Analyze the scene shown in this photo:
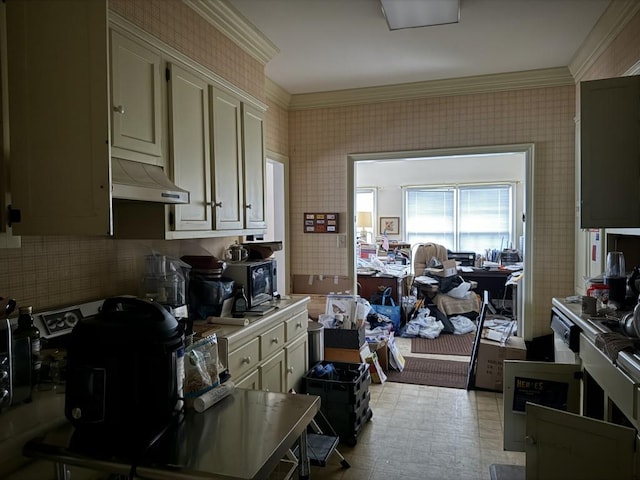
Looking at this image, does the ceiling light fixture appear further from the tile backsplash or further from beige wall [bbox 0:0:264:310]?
the tile backsplash

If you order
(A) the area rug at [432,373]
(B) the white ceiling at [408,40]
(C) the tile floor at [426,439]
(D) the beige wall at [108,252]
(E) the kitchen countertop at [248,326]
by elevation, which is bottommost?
(C) the tile floor at [426,439]

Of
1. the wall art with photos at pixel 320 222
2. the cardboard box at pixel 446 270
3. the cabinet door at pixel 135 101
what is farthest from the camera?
the cardboard box at pixel 446 270

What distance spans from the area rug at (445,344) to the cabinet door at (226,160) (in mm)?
3012

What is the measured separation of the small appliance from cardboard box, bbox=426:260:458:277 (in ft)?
12.7

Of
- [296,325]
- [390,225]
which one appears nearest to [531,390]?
[296,325]

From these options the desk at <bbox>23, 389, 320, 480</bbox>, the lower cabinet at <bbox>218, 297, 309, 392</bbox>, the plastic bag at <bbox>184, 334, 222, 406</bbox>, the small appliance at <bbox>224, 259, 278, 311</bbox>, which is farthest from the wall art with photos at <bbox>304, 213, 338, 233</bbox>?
the desk at <bbox>23, 389, 320, 480</bbox>

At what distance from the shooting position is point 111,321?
3.86 feet

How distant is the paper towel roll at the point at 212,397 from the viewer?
1.32 m

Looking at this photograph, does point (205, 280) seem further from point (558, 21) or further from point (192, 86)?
point (558, 21)

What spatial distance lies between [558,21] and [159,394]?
3195mm

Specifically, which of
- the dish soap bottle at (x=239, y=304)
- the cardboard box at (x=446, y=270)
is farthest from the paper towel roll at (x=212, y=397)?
the cardboard box at (x=446, y=270)

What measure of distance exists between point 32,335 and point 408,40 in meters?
2.88

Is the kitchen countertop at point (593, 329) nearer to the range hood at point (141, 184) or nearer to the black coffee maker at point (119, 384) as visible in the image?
the black coffee maker at point (119, 384)

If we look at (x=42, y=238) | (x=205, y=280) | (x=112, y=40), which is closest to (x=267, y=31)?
(x=112, y=40)
